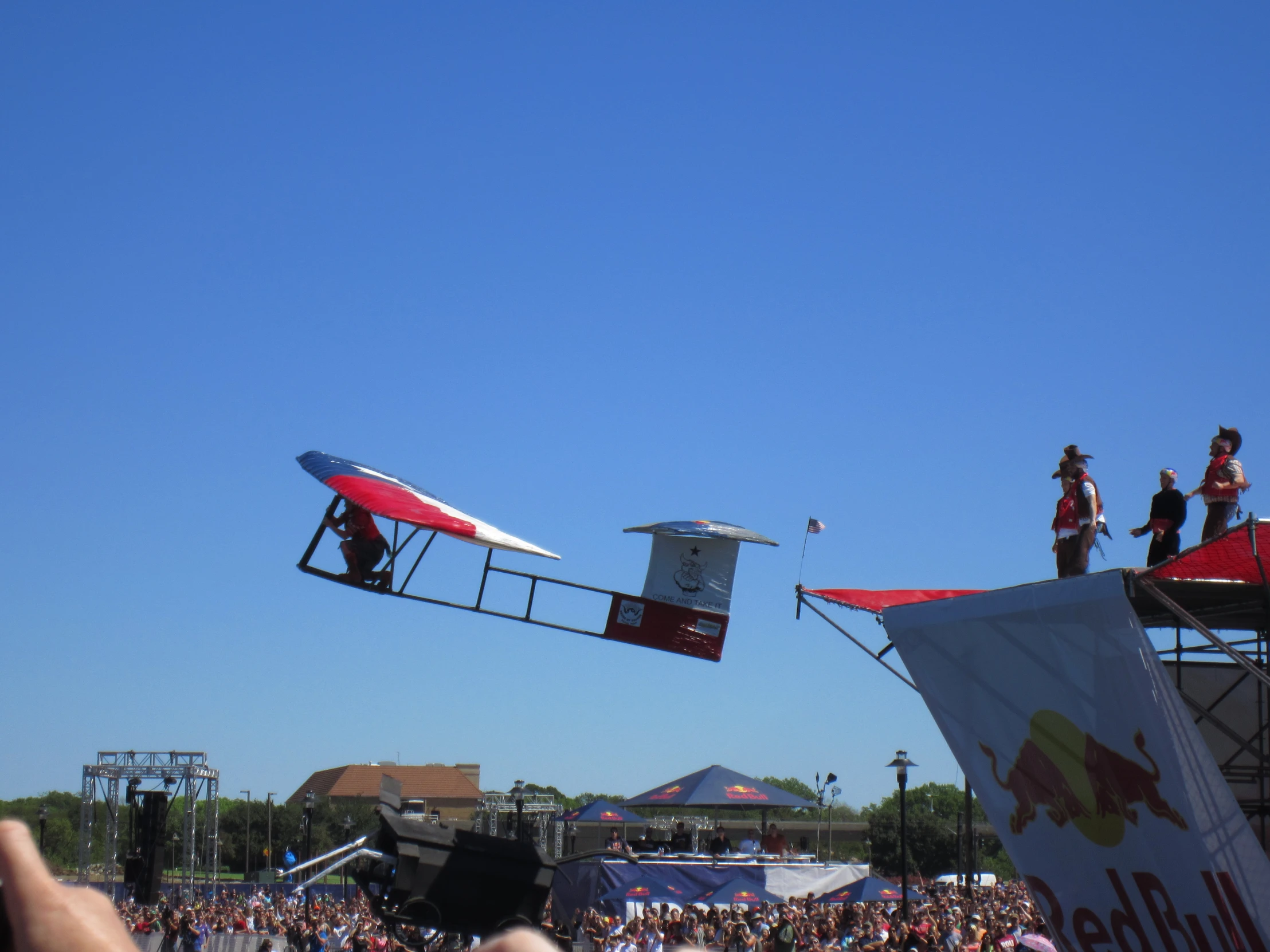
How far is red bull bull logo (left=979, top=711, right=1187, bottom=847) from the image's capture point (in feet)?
33.0

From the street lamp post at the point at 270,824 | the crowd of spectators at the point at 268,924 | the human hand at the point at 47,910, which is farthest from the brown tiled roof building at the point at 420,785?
the human hand at the point at 47,910

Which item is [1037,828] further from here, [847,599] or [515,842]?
[515,842]

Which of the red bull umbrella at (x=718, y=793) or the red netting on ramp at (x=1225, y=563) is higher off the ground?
the red netting on ramp at (x=1225, y=563)

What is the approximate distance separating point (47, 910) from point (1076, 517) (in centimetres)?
1186

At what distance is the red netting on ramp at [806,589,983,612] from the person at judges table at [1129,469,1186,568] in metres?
1.91

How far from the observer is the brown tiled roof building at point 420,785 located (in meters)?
96.8

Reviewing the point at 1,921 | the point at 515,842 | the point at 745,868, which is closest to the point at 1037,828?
the point at 515,842

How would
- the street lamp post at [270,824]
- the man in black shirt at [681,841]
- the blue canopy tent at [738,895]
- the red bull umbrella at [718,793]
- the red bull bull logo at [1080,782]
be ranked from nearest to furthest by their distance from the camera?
the red bull bull logo at [1080,782]
the blue canopy tent at [738,895]
the man in black shirt at [681,841]
the red bull umbrella at [718,793]
the street lamp post at [270,824]

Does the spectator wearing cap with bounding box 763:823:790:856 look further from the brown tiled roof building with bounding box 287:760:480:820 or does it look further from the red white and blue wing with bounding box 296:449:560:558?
the brown tiled roof building with bounding box 287:760:480:820

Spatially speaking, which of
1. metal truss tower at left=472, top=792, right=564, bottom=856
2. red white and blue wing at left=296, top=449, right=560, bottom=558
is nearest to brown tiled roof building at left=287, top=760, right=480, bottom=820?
metal truss tower at left=472, top=792, right=564, bottom=856

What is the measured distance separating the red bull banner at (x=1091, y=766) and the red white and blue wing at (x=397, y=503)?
429cm

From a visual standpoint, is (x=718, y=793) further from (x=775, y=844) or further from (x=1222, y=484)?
(x=1222, y=484)

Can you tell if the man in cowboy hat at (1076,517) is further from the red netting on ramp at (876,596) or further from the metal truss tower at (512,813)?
the metal truss tower at (512,813)

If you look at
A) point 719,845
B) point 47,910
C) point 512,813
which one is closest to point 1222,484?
point 47,910
